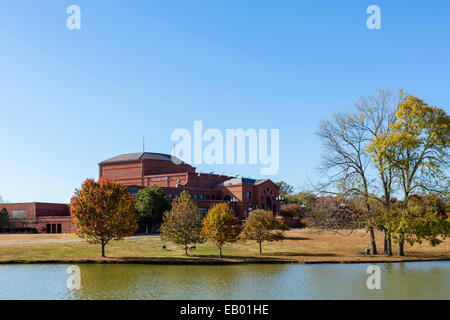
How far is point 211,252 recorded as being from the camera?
166ft

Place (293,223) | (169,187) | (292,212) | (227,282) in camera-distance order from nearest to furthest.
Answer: (227,282) < (169,187) < (293,223) < (292,212)

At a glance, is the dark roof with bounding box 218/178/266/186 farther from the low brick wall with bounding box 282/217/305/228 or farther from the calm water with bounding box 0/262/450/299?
the calm water with bounding box 0/262/450/299

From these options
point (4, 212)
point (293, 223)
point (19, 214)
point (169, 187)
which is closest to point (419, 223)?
point (293, 223)

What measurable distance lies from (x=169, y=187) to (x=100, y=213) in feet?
148

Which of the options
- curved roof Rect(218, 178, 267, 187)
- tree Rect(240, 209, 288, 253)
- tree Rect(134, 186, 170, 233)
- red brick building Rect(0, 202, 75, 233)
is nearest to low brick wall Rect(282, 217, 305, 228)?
curved roof Rect(218, 178, 267, 187)

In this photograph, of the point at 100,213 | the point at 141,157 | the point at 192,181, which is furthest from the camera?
the point at 141,157

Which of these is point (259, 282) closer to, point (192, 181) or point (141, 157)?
point (192, 181)

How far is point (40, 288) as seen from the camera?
27.3 meters

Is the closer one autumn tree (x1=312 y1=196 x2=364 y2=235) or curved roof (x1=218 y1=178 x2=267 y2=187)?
autumn tree (x1=312 y1=196 x2=364 y2=235)

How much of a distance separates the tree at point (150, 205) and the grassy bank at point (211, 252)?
11.6 m

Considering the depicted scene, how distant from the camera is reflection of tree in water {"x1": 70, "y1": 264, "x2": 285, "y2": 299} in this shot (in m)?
25.6

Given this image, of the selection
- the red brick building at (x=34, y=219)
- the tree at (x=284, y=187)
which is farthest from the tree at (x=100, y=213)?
the tree at (x=284, y=187)

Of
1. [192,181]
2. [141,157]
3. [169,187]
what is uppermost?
[141,157]

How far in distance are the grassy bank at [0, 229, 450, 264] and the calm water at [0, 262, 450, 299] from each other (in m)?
3.27
